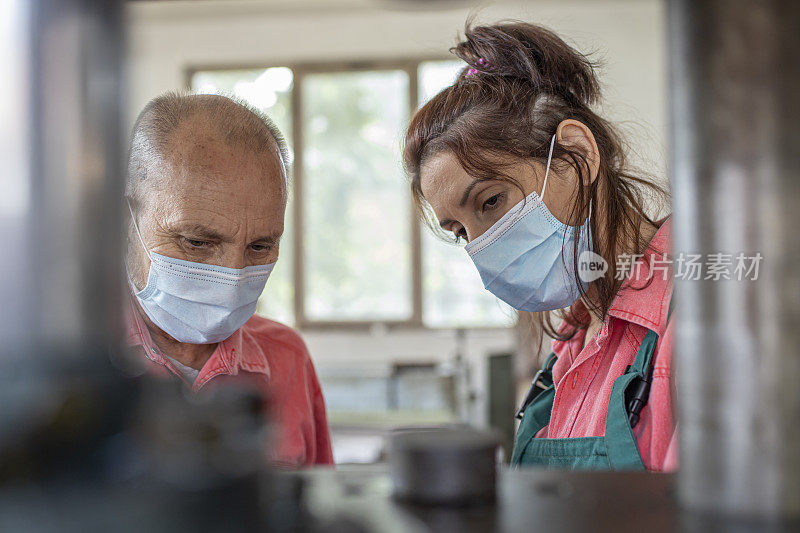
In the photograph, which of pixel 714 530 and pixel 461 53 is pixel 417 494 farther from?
pixel 461 53

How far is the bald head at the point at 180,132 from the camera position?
124cm

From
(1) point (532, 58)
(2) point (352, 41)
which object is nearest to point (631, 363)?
(1) point (532, 58)

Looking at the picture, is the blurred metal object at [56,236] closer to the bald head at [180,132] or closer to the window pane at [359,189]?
the bald head at [180,132]

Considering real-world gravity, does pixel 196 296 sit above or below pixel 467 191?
below

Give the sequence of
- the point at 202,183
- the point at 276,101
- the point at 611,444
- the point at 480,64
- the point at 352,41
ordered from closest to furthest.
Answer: the point at 611,444, the point at 202,183, the point at 480,64, the point at 352,41, the point at 276,101

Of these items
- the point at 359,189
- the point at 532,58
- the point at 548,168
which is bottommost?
the point at 548,168

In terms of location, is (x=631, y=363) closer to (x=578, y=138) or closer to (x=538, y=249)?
(x=538, y=249)

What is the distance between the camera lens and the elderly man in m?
1.23

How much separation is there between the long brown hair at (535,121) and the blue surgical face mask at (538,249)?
0.02 meters

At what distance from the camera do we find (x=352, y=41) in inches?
237

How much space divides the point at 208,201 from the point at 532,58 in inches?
26.0

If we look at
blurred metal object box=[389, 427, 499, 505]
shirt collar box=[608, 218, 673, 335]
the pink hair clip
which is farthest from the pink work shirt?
blurred metal object box=[389, 427, 499, 505]

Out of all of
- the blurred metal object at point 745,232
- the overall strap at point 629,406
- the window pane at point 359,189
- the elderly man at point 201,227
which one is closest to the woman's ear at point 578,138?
the overall strap at point 629,406

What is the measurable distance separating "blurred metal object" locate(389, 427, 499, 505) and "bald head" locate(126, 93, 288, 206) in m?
0.89
